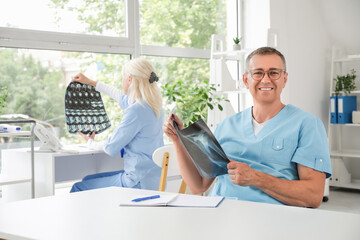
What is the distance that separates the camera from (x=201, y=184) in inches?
77.9

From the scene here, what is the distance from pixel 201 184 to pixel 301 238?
0.85 m

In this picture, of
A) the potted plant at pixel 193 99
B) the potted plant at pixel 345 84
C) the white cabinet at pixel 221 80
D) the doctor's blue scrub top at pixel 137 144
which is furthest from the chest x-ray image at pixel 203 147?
the potted plant at pixel 345 84

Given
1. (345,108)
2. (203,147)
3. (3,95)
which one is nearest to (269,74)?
(203,147)

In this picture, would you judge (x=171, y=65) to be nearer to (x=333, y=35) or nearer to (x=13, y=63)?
(x=13, y=63)

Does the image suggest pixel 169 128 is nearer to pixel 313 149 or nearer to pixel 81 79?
pixel 313 149

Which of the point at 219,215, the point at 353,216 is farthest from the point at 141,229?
the point at 353,216

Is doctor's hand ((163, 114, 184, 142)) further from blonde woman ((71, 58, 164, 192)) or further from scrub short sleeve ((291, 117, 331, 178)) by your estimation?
blonde woman ((71, 58, 164, 192))

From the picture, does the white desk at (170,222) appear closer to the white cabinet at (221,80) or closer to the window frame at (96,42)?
the window frame at (96,42)

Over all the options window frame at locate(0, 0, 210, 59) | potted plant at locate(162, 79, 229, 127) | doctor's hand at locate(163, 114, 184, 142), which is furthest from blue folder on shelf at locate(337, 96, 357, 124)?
doctor's hand at locate(163, 114, 184, 142)

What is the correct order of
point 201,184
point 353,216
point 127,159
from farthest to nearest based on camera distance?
point 127,159 < point 201,184 < point 353,216

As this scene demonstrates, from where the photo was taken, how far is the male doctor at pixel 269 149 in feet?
5.58

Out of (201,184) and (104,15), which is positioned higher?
(104,15)

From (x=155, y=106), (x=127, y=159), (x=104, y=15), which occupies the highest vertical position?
(x=104, y=15)

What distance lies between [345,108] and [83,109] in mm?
2869
